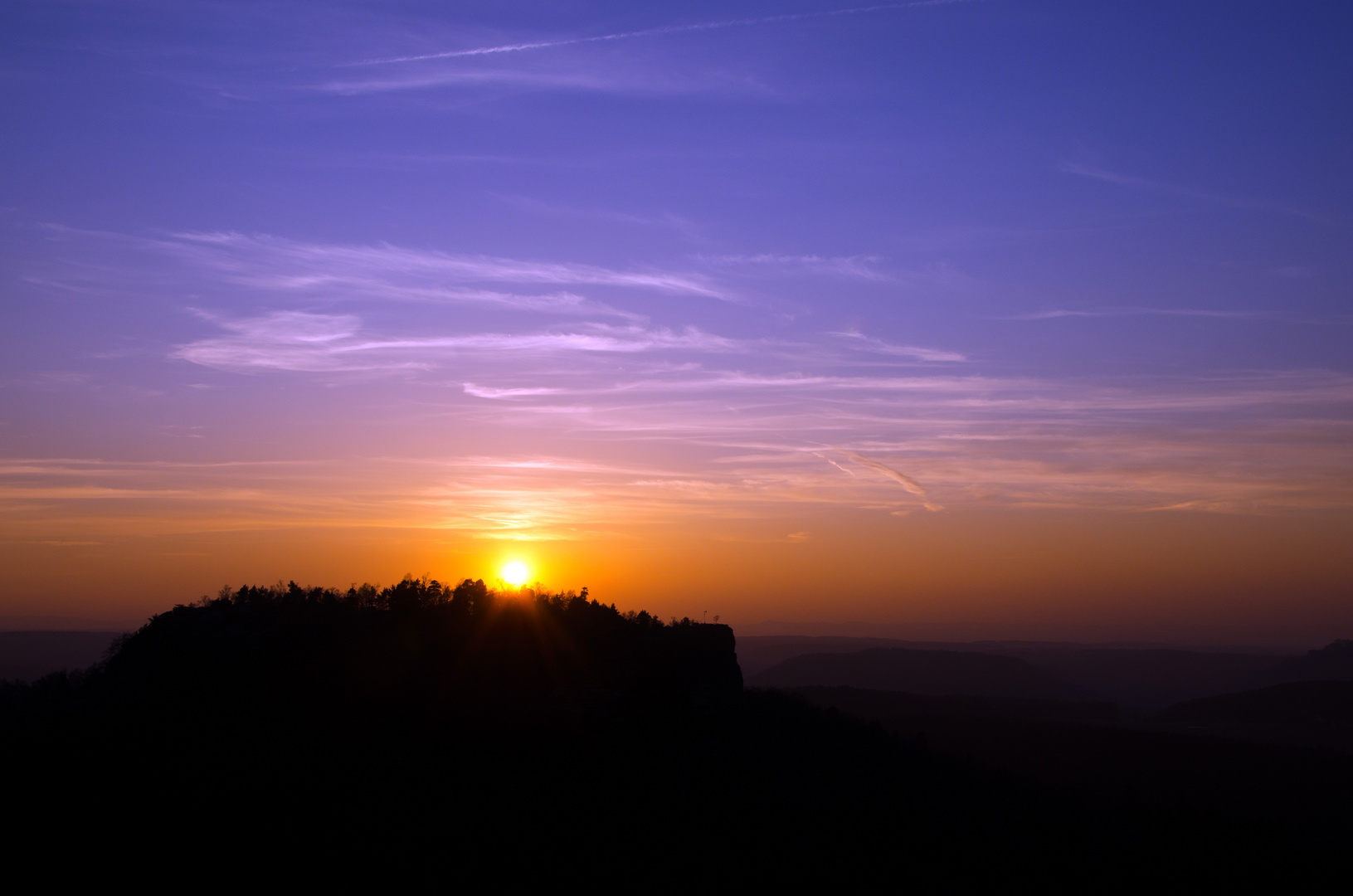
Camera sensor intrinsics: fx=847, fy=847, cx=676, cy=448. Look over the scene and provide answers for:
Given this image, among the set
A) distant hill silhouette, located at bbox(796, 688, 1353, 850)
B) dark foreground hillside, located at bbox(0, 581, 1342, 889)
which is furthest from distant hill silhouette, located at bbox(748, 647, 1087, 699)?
dark foreground hillside, located at bbox(0, 581, 1342, 889)

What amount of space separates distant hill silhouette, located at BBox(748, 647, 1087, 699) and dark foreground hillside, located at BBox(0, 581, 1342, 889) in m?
126

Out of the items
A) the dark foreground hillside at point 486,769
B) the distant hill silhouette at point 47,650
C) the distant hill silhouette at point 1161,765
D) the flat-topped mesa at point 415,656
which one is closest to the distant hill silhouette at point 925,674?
the distant hill silhouette at point 1161,765

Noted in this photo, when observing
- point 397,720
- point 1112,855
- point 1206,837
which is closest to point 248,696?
point 397,720

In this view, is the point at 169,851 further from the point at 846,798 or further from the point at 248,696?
the point at 846,798

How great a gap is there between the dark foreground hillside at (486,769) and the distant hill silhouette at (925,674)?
12631 cm

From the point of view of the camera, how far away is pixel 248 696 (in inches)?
940

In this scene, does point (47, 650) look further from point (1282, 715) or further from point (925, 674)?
point (1282, 715)

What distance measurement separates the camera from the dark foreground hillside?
1898 cm

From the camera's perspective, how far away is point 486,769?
73.7 feet

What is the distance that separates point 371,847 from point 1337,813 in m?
58.8

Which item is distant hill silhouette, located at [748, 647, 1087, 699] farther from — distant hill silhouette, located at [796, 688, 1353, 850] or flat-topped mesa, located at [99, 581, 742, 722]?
flat-topped mesa, located at [99, 581, 742, 722]

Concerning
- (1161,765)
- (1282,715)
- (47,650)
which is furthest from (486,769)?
(47,650)

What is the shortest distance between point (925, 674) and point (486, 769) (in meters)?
163

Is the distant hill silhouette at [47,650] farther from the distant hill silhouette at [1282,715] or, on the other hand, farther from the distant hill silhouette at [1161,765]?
the distant hill silhouette at [1282,715]
